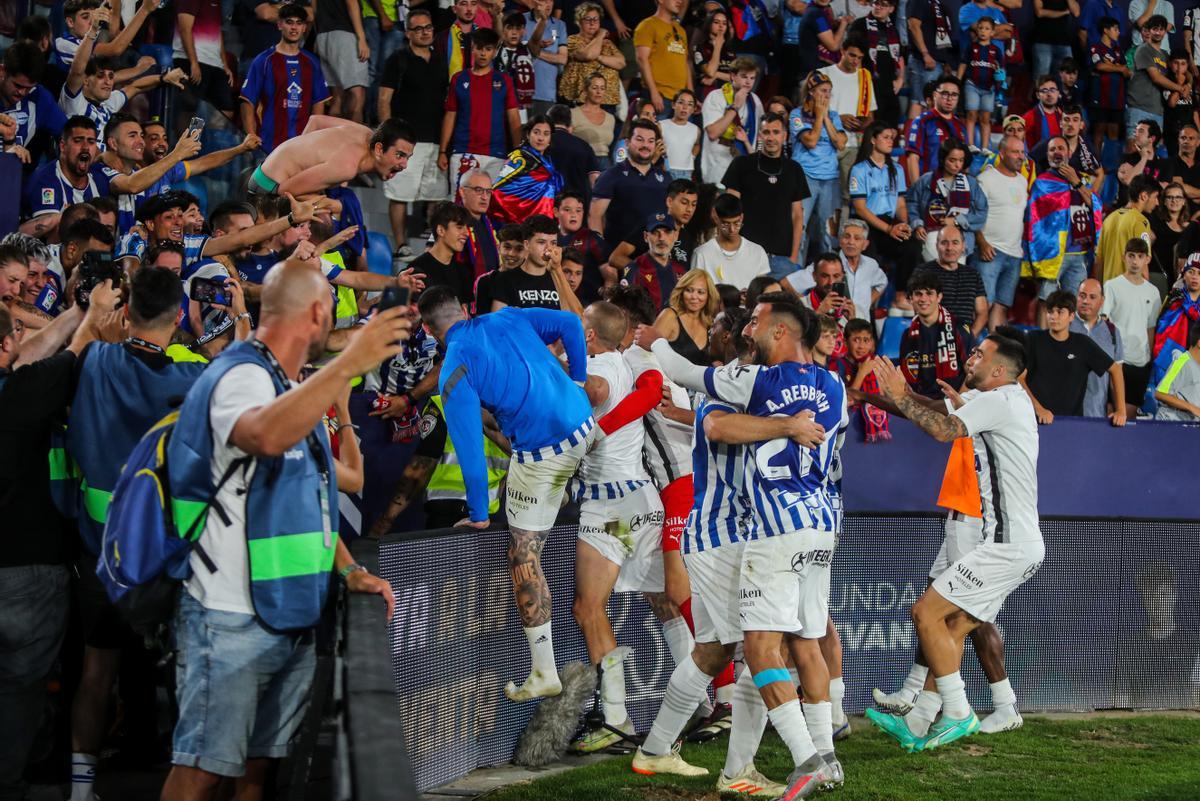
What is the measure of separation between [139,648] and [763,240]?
7.56 m

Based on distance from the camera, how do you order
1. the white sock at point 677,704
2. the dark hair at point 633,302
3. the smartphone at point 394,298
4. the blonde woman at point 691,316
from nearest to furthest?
the smartphone at point 394,298
the white sock at point 677,704
the dark hair at point 633,302
the blonde woman at point 691,316

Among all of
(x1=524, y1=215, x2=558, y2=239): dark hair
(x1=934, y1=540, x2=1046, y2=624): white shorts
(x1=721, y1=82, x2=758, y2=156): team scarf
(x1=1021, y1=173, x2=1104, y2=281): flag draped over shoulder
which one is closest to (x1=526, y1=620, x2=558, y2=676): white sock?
(x1=934, y1=540, x2=1046, y2=624): white shorts

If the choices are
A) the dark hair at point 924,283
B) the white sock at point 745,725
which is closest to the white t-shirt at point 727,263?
the dark hair at point 924,283

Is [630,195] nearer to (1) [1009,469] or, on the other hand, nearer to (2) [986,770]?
(1) [1009,469]

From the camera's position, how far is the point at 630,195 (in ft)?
38.5

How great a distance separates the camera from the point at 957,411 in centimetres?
806

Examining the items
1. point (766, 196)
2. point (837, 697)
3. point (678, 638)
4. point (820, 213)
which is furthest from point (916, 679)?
point (820, 213)

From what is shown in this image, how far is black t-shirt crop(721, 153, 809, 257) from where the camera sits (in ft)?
40.6

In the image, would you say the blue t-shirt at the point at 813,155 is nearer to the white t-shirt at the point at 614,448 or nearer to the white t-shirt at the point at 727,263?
the white t-shirt at the point at 727,263

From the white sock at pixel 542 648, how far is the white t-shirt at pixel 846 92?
8.44 m

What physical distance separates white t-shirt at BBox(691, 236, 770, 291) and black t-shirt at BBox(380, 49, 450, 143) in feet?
8.39

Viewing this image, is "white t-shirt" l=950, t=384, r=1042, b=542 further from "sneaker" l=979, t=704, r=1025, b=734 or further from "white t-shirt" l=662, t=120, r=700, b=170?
"white t-shirt" l=662, t=120, r=700, b=170

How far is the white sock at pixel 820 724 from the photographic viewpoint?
662 cm

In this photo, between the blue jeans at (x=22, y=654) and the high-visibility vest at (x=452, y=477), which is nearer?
the blue jeans at (x=22, y=654)
